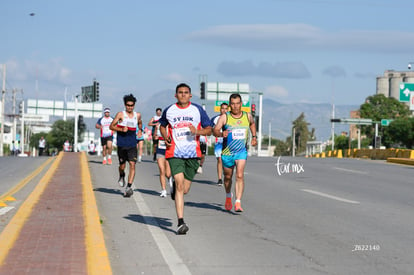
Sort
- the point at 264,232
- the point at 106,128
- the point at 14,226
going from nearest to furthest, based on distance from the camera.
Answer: the point at 14,226
the point at 264,232
the point at 106,128

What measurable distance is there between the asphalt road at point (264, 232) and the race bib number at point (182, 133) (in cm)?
123

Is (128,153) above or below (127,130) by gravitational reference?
below

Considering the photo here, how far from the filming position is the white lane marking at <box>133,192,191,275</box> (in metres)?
7.08

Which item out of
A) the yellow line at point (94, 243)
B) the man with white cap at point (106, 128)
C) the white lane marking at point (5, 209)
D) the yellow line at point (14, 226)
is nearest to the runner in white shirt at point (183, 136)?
the yellow line at point (94, 243)

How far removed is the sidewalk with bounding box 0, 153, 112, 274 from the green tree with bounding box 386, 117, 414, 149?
108 meters

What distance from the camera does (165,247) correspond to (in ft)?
27.1

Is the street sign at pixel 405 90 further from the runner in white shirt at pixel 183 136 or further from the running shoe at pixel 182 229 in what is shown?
the running shoe at pixel 182 229

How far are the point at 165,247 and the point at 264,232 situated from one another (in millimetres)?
1712

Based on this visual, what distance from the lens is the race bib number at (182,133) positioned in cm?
941

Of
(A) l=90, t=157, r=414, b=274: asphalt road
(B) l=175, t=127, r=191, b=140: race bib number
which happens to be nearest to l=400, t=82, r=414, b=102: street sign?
(A) l=90, t=157, r=414, b=274: asphalt road

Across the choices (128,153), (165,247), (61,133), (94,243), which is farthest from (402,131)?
(94,243)

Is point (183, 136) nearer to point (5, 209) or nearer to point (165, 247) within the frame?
point (165, 247)

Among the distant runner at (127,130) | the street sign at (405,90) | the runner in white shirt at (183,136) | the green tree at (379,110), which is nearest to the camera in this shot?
the runner in white shirt at (183,136)

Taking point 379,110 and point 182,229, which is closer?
point 182,229
